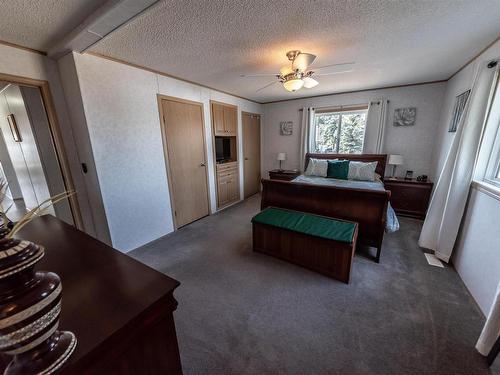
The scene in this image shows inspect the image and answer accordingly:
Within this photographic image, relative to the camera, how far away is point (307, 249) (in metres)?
2.17

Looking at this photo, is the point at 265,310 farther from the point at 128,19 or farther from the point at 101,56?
the point at 101,56

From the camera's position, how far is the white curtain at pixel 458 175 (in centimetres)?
191

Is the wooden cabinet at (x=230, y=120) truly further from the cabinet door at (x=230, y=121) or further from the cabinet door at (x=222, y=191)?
the cabinet door at (x=222, y=191)

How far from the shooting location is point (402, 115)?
12.3 feet

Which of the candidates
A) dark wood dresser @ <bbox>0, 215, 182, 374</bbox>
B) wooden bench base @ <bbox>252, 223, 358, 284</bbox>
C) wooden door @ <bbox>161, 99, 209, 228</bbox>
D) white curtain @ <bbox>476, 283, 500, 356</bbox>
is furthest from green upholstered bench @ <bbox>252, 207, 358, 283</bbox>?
dark wood dresser @ <bbox>0, 215, 182, 374</bbox>

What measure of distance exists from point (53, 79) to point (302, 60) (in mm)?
2676

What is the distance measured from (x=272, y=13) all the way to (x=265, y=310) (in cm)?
239

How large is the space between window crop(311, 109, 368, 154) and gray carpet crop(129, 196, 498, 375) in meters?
2.50

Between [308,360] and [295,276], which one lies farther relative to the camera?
[295,276]

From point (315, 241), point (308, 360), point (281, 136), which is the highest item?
point (281, 136)

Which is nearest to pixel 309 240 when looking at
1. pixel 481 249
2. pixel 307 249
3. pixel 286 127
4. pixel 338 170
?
pixel 307 249

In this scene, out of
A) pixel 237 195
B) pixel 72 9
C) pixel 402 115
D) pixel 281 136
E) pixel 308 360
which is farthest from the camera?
pixel 281 136

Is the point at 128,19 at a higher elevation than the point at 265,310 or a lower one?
higher

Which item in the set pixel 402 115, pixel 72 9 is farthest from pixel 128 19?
pixel 402 115
